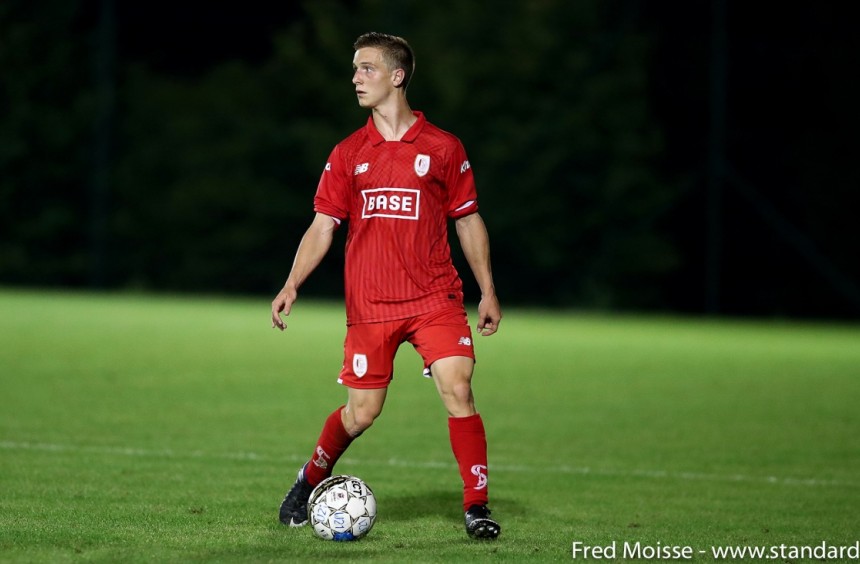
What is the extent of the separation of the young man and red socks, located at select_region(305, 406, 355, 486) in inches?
1.1

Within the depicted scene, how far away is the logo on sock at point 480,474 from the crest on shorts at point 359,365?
25.1 inches

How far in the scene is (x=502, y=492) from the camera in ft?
24.9

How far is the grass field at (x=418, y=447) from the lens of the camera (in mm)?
6156

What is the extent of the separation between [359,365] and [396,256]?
0.50 meters

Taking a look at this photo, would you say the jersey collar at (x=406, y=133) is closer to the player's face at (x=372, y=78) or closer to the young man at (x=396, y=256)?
the young man at (x=396, y=256)

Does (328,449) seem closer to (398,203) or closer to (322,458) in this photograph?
(322,458)

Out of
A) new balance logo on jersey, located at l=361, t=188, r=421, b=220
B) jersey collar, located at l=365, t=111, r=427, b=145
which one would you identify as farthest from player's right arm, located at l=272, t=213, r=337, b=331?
jersey collar, located at l=365, t=111, r=427, b=145

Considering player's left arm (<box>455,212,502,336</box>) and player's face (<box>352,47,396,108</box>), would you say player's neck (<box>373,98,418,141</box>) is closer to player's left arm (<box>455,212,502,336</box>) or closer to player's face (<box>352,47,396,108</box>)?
player's face (<box>352,47,396,108</box>)

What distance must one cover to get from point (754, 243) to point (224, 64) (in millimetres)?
12437

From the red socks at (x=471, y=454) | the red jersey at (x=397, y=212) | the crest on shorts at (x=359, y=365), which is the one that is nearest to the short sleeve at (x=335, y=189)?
the red jersey at (x=397, y=212)

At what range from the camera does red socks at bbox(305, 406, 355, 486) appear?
6449mm

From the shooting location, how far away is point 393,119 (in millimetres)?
6359

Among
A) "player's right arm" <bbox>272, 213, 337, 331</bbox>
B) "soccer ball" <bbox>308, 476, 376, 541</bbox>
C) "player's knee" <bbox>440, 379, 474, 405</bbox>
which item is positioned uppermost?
"player's right arm" <bbox>272, 213, 337, 331</bbox>

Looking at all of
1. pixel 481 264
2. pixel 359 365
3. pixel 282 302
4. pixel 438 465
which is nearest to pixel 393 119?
pixel 481 264
